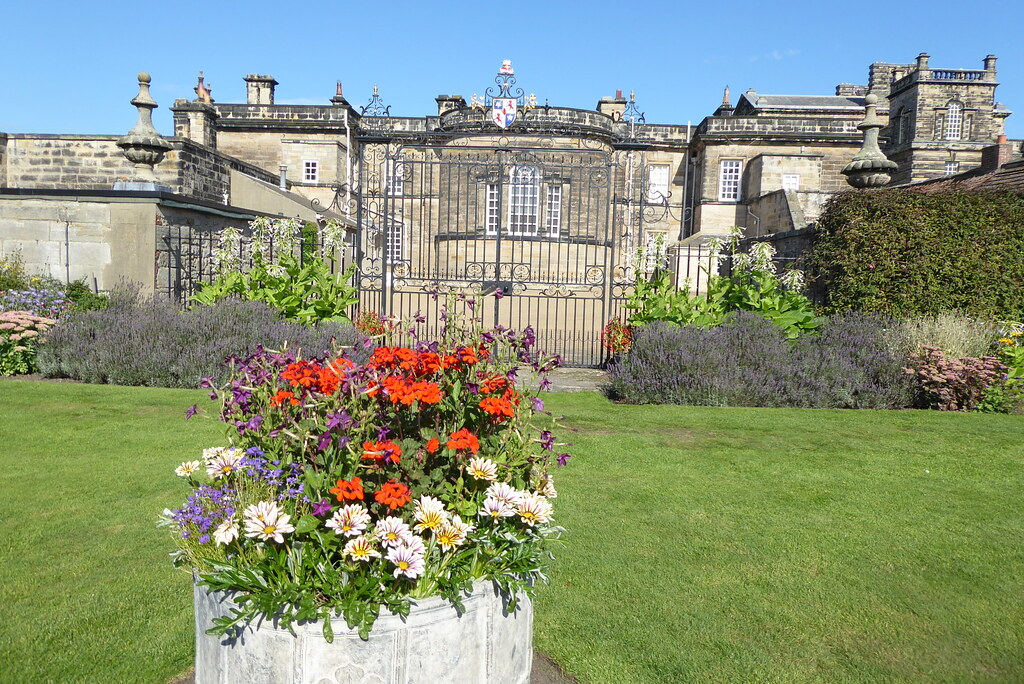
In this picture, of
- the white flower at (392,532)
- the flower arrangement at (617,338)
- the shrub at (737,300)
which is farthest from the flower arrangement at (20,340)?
Answer: the white flower at (392,532)

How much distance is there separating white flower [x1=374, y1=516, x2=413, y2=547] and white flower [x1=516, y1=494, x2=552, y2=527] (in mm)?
406

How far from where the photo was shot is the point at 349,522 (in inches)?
87.0

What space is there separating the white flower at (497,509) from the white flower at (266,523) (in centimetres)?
62

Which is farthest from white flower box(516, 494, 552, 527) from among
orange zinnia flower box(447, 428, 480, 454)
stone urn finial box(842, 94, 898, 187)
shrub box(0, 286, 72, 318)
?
stone urn finial box(842, 94, 898, 187)

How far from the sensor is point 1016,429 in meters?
7.15

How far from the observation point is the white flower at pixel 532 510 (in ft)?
8.02

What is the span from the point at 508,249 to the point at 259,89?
55.0ft

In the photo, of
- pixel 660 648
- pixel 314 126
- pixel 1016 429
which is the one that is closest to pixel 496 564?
pixel 660 648

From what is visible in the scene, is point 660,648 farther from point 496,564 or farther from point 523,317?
point 523,317

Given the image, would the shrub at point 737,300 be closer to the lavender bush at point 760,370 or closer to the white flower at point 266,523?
the lavender bush at point 760,370

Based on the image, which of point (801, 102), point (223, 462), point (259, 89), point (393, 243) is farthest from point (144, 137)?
point (801, 102)

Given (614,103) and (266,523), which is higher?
(614,103)

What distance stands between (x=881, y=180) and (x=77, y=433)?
1100 cm

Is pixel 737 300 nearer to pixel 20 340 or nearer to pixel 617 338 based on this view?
pixel 617 338
